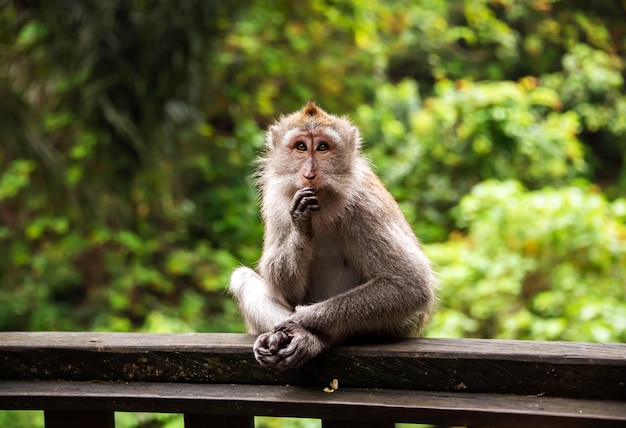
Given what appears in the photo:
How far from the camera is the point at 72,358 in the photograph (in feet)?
5.91

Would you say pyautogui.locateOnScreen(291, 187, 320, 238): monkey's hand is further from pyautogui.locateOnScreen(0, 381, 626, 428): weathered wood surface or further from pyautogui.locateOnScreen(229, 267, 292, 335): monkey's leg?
pyautogui.locateOnScreen(0, 381, 626, 428): weathered wood surface

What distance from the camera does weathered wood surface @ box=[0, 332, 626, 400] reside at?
1.52 meters

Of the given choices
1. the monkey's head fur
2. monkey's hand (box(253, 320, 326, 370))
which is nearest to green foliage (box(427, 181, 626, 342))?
the monkey's head fur

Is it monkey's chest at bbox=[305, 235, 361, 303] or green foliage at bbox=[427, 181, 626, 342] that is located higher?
green foliage at bbox=[427, 181, 626, 342]

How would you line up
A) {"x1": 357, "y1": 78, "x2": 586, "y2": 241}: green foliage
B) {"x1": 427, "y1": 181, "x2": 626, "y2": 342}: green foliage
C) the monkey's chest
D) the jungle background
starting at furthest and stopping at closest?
{"x1": 357, "y1": 78, "x2": 586, "y2": 241}: green foliage, the jungle background, {"x1": 427, "y1": 181, "x2": 626, "y2": 342}: green foliage, the monkey's chest

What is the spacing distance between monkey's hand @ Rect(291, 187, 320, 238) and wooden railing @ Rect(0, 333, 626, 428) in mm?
445

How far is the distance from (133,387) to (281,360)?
0.35 m

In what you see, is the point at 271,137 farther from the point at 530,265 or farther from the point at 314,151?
the point at 530,265

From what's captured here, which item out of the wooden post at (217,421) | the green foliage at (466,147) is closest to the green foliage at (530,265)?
the green foliage at (466,147)

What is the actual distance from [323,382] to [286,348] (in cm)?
13

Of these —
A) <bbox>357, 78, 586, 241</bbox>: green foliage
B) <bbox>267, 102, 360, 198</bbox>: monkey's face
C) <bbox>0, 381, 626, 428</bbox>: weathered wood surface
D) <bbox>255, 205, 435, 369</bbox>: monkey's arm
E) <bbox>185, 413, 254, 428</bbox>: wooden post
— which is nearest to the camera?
<bbox>0, 381, 626, 428</bbox>: weathered wood surface

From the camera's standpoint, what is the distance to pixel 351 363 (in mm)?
1729

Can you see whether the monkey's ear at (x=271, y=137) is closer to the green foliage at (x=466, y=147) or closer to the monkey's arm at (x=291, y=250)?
the monkey's arm at (x=291, y=250)

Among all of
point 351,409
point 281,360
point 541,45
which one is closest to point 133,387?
point 281,360
